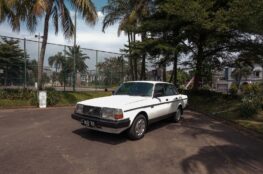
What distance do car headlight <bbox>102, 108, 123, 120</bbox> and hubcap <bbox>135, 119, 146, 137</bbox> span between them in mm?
789

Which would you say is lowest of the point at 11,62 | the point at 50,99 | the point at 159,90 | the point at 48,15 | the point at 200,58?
the point at 50,99

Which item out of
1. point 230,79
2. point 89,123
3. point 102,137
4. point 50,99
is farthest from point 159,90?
point 230,79

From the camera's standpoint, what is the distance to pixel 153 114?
660cm

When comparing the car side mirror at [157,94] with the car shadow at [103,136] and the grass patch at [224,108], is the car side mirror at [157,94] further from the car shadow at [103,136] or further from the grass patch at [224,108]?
the grass patch at [224,108]

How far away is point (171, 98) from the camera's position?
25.3 feet

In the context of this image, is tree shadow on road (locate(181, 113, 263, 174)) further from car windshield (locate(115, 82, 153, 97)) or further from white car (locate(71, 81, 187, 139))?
car windshield (locate(115, 82, 153, 97))

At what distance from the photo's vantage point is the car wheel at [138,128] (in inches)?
227

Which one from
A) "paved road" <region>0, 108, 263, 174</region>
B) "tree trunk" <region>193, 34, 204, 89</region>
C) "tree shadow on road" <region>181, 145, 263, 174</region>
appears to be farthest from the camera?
"tree trunk" <region>193, 34, 204, 89</region>

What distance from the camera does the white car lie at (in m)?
5.37

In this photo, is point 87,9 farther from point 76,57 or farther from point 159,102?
point 159,102

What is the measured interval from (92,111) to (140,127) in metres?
1.45

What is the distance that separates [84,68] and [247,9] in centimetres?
1334

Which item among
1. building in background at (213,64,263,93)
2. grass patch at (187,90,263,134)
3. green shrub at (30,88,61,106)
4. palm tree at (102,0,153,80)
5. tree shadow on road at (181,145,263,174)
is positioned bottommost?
tree shadow on road at (181,145,263,174)

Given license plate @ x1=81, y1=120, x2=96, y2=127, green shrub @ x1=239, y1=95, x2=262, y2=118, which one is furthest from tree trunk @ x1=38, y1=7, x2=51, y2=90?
green shrub @ x1=239, y1=95, x2=262, y2=118
